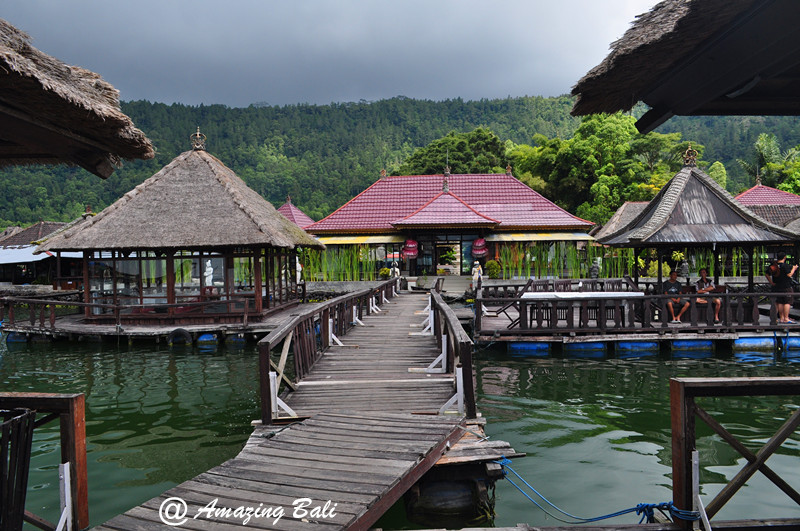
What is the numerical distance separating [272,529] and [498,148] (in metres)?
42.9

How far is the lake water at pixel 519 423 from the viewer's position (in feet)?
18.6

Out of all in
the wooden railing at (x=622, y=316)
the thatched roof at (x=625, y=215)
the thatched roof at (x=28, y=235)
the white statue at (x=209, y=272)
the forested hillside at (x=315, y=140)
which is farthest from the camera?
the forested hillside at (x=315, y=140)

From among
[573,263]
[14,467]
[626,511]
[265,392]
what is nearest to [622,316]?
[626,511]

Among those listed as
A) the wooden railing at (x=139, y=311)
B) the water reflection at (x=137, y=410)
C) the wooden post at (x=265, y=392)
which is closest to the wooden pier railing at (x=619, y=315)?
the water reflection at (x=137, y=410)

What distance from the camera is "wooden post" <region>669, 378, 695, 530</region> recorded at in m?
3.23

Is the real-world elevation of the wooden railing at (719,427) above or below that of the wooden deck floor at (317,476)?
above

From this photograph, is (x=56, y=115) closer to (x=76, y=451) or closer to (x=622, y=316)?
(x=76, y=451)

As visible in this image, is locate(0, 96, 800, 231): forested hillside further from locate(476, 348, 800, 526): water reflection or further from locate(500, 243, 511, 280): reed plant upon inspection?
locate(476, 348, 800, 526): water reflection

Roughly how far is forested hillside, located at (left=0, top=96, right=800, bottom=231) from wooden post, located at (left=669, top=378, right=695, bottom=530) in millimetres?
49960

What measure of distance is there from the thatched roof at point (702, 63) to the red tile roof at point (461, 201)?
763 inches

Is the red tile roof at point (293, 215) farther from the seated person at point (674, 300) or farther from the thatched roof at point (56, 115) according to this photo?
the thatched roof at point (56, 115)

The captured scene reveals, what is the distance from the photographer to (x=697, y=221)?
13.4 m

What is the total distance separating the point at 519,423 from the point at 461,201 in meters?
18.2

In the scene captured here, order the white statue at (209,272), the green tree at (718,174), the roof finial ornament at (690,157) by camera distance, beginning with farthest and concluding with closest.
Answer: the green tree at (718,174)
the white statue at (209,272)
the roof finial ornament at (690,157)
